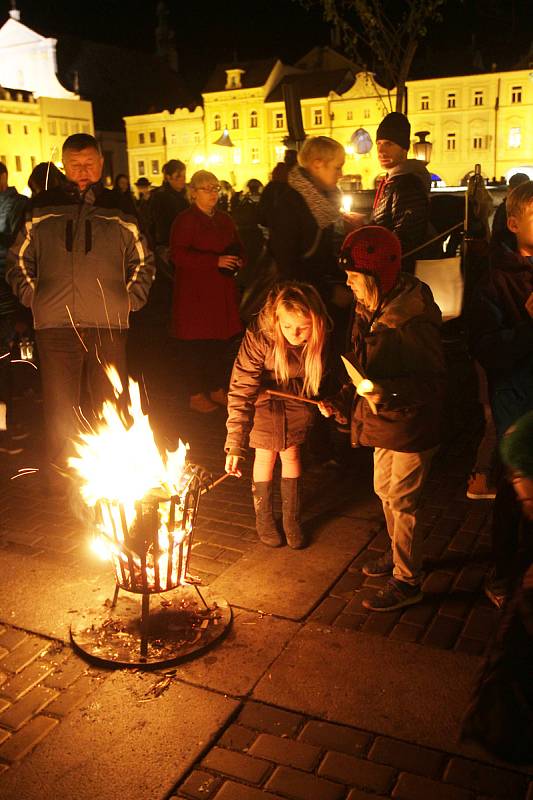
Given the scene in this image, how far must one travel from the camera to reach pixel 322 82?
199 feet

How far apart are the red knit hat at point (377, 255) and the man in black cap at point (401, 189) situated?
6.36 ft

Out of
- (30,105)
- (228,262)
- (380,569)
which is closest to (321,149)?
(228,262)

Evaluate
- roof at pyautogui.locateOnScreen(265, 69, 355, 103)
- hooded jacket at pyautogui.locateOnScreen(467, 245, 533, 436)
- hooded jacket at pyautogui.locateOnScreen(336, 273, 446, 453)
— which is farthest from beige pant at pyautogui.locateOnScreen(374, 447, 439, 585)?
roof at pyautogui.locateOnScreen(265, 69, 355, 103)

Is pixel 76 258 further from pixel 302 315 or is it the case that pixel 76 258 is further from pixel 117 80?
pixel 117 80

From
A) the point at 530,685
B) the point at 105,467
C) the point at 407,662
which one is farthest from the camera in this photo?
the point at 105,467

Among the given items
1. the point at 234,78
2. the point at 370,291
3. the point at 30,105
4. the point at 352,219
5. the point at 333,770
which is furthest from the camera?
the point at 234,78

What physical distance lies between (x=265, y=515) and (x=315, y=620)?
1.01 meters

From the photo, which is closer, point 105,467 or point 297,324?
point 105,467

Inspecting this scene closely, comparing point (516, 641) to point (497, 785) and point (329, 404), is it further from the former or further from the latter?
point (329, 404)

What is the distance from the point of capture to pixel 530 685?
215cm

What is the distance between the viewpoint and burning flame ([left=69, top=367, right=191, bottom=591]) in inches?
145

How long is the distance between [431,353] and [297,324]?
34.5 inches

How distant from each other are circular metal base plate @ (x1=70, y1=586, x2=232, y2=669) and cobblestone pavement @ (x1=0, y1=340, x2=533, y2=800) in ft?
0.42

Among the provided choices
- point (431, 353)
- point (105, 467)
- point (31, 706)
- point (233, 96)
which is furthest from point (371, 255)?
point (233, 96)
